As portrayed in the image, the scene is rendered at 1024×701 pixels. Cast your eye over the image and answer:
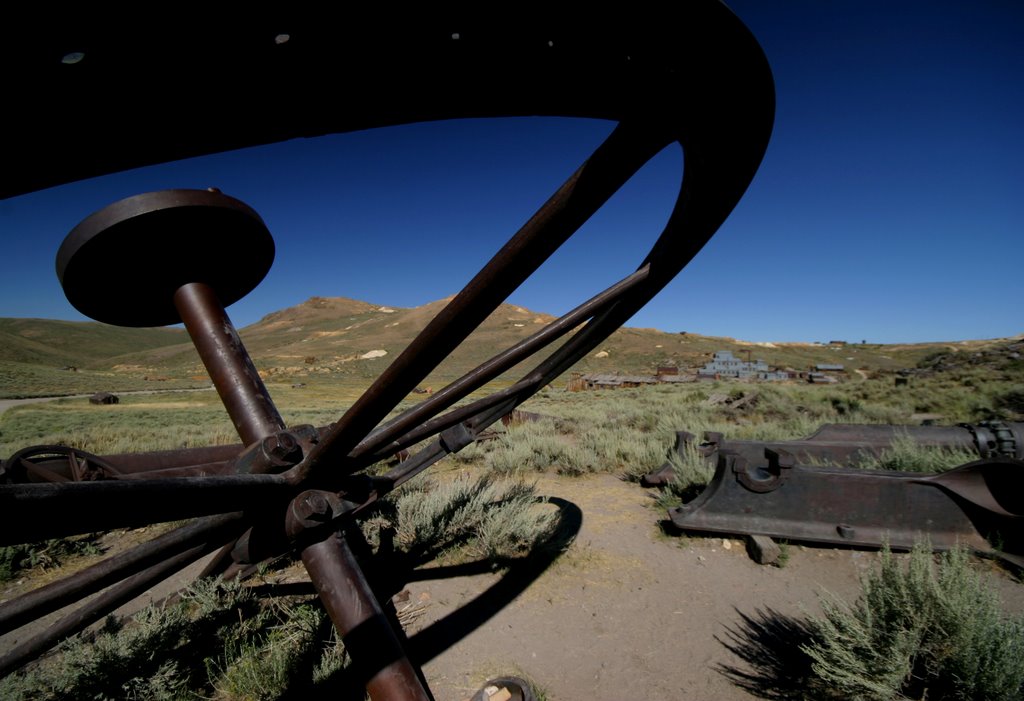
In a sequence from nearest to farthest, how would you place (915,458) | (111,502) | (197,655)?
1. (111,502)
2. (197,655)
3. (915,458)

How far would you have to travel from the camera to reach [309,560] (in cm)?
137

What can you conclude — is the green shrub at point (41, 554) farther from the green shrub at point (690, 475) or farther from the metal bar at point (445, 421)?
the green shrub at point (690, 475)

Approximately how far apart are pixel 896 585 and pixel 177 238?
384 centimetres

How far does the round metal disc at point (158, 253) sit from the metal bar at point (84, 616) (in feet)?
3.55

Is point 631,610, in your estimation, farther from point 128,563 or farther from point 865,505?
point 128,563

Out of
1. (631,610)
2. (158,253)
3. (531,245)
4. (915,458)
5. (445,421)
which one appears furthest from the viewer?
(915,458)

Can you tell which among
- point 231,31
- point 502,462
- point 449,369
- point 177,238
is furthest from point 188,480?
point 449,369

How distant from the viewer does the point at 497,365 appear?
144cm

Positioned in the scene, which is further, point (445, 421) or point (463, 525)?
point (463, 525)

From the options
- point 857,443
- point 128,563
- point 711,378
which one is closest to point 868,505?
point 857,443

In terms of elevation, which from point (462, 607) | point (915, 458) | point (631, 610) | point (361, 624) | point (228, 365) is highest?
point (228, 365)

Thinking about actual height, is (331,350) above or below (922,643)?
above

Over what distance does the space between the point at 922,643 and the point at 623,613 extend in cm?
152

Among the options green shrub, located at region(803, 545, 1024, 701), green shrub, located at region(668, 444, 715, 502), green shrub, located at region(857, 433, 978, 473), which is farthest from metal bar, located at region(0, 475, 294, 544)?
green shrub, located at region(857, 433, 978, 473)
